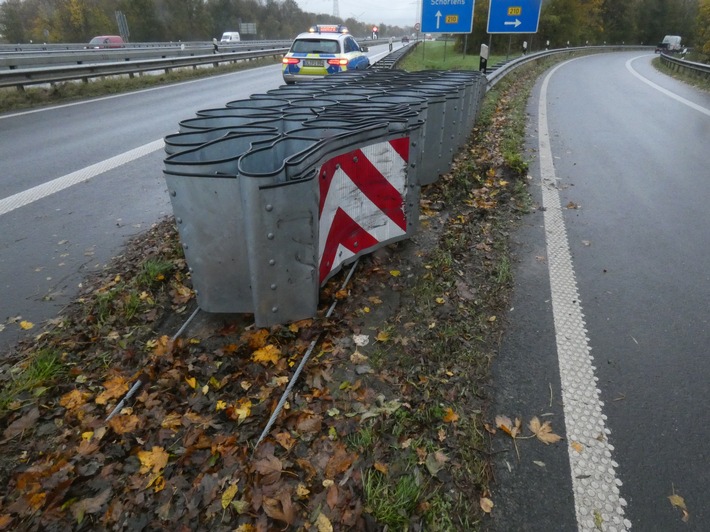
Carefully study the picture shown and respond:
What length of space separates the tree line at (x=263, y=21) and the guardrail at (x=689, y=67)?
41.4 ft

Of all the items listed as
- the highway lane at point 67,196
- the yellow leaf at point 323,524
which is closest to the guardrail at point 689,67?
the highway lane at point 67,196

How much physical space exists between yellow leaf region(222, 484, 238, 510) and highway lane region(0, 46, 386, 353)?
6.93 ft

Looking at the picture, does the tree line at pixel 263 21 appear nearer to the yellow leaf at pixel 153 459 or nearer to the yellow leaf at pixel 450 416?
the yellow leaf at pixel 450 416

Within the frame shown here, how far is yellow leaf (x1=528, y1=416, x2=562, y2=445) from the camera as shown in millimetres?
2383

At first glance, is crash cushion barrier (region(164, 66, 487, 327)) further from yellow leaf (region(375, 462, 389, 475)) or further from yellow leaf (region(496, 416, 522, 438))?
yellow leaf (region(496, 416, 522, 438))

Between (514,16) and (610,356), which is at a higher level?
(514,16)

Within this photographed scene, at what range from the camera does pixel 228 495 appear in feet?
6.85

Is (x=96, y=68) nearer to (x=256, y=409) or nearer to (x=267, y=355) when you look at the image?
(x=267, y=355)

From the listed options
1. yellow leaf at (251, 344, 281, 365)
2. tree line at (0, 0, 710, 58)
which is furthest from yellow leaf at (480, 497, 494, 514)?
tree line at (0, 0, 710, 58)

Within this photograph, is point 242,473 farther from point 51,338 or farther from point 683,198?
point 683,198

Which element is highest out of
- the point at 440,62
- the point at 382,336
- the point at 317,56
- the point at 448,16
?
the point at 448,16

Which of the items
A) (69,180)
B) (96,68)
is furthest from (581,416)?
(96,68)

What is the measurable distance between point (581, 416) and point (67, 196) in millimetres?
6054

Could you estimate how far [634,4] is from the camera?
70938 mm
